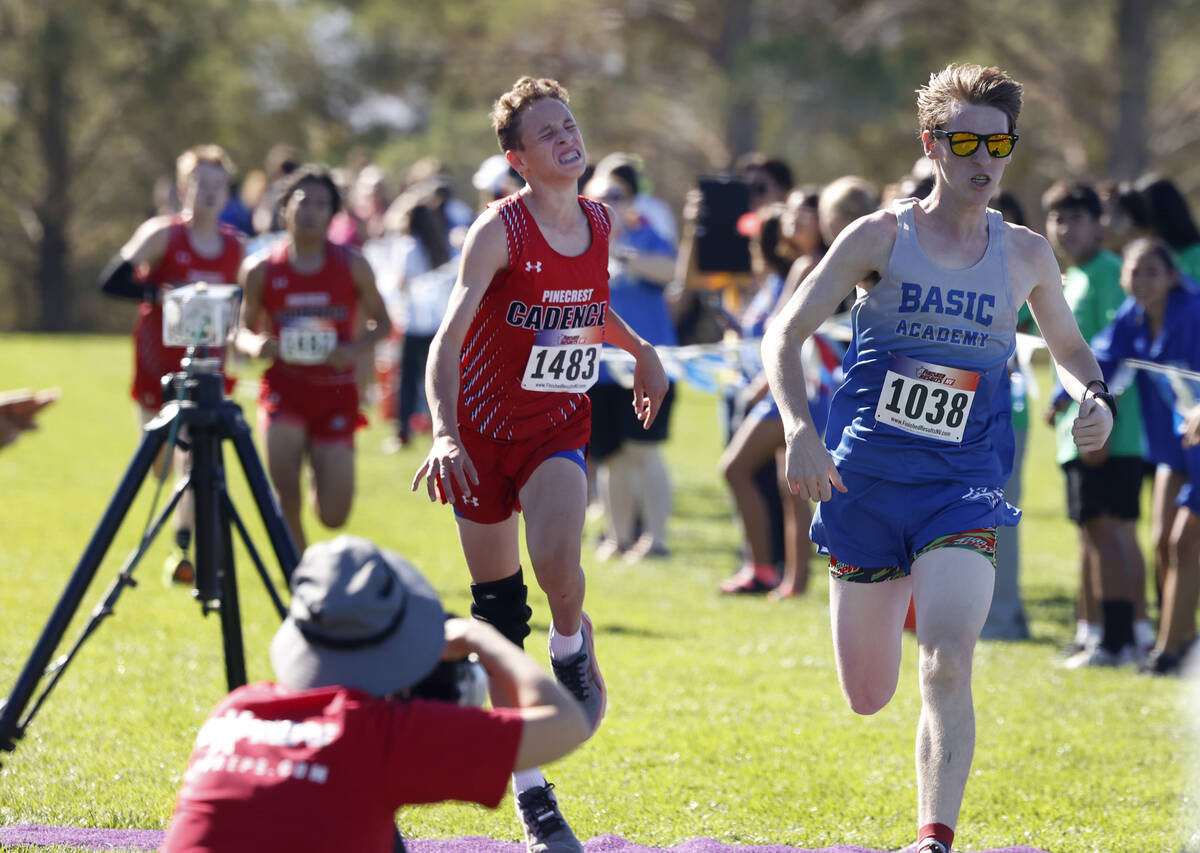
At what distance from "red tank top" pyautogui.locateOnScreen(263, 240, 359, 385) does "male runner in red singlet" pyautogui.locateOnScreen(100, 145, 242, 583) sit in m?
0.80

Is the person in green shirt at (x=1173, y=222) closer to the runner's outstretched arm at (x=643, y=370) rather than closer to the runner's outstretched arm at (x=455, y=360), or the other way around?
the runner's outstretched arm at (x=643, y=370)

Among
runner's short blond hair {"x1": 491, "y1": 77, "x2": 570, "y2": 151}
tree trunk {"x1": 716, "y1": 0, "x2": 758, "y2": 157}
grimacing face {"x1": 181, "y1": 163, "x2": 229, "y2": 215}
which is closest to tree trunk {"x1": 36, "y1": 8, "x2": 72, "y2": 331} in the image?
tree trunk {"x1": 716, "y1": 0, "x2": 758, "y2": 157}

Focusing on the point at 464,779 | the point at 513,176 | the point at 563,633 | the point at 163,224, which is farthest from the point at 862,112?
the point at 464,779

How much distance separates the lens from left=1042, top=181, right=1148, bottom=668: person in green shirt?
710 centimetres

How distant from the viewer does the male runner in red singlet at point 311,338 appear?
7.43 meters

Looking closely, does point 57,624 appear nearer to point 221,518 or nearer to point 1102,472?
point 221,518

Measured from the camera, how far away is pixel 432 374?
4.29 metres

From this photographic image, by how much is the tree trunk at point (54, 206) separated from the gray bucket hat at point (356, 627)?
3089 cm

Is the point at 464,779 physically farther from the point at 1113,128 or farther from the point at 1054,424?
the point at 1113,128

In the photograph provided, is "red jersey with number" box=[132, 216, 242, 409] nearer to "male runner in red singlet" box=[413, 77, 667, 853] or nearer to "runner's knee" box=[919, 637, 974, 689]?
"male runner in red singlet" box=[413, 77, 667, 853]

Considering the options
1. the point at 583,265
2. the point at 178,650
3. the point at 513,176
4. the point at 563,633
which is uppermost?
the point at 513,176

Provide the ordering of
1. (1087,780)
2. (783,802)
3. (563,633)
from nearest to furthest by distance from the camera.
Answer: (563,633) < (783,802) < (1087,780)

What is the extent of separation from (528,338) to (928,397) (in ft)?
3.86

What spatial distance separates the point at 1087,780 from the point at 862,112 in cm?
1658
